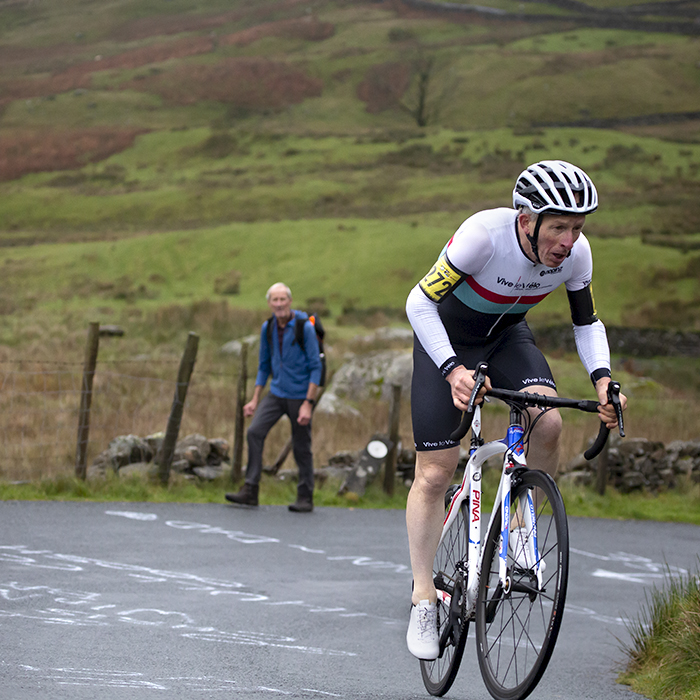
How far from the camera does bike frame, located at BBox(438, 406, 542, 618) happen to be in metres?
4.31

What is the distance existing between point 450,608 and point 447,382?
3.36 feet

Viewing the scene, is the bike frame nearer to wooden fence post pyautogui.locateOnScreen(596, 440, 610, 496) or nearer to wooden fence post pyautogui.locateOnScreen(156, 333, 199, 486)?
wooden fence post pyautogui.locateOnScreen(156, 333, 199, 486)

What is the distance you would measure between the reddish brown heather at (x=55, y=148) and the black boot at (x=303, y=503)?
99.2 meters

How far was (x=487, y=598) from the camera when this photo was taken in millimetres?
4492

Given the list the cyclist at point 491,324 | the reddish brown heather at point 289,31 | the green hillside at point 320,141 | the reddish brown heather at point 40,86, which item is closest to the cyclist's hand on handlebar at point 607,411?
the cyclist at point 491,324

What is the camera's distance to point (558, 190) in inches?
167

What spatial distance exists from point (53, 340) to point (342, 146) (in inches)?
2793

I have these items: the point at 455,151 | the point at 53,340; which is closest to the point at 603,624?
the point at 53,340

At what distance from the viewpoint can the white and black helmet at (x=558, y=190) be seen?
422 cm

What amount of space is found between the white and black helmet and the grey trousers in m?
8.18

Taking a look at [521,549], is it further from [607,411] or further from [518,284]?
[518,284]

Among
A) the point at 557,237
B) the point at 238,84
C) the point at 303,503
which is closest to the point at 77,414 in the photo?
the point at 303,503

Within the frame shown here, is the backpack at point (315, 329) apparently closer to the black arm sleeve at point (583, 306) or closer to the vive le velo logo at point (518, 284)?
the black arm sleeve at point (583, 306)

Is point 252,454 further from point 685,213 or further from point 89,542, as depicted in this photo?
point 685,213
